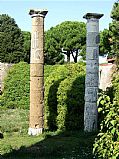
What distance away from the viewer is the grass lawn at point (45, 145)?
25.3 feet

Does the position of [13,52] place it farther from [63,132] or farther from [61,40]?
[63,132]

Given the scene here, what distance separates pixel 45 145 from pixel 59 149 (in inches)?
19.6

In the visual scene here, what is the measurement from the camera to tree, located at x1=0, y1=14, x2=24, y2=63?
130 ft

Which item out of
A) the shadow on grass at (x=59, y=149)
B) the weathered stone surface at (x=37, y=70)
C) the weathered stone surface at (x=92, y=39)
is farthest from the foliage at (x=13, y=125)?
the weathered stone surface at (x=92, y=39)

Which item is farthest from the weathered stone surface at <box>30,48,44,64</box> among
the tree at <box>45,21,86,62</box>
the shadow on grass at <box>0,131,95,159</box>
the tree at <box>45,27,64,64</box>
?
the tree at <box>45,21,86,62</box>

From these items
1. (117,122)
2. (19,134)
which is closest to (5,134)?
(19,134)

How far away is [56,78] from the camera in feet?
42.2

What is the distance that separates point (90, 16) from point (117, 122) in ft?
25.8

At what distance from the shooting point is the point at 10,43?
40.2m

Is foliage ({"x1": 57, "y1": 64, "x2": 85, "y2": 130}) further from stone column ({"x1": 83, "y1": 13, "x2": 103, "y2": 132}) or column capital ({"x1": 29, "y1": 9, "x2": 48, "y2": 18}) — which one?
column capital ({"x1": 29, "y1": 9, "x2": 48, "y2": 18})

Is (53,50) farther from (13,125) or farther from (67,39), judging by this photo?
A: (13,125)

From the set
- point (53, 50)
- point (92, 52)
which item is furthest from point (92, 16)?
point (53, 50)

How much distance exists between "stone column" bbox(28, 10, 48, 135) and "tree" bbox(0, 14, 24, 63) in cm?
2838

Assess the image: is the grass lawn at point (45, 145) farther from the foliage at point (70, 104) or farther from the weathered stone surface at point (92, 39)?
the weathered stone surface at point (92, 39)
